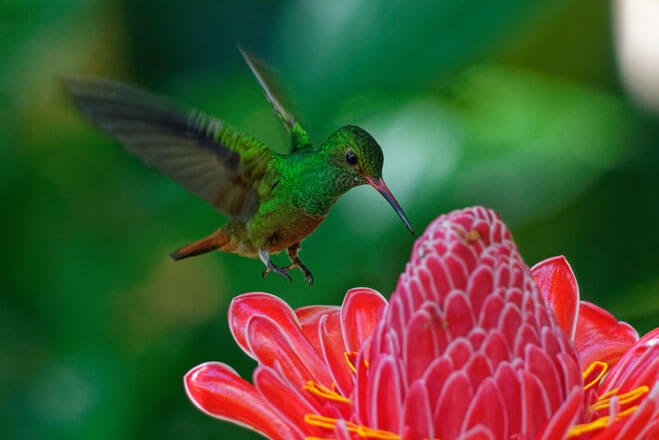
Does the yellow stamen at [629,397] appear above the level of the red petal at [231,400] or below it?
below

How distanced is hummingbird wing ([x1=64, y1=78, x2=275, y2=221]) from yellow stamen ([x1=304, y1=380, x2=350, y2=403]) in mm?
434

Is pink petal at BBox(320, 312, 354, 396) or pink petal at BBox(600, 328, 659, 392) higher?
pink petal at BBox(320, 312, 354, 396)

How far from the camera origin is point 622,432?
125 cm

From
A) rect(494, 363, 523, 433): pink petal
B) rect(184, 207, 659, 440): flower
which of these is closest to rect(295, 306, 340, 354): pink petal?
rect(184, 207, 659, 440): flower

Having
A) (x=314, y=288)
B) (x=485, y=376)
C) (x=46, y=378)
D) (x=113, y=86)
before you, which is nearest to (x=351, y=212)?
(x=314, y=288)

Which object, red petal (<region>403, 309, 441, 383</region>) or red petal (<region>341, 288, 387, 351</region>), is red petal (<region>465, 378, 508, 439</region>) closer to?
red petal (<region>403, 309, 441, 383</region>)

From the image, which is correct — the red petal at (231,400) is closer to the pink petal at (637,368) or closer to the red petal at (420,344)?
the red petal at (420,344)

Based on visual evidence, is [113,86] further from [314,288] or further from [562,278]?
[314,288]

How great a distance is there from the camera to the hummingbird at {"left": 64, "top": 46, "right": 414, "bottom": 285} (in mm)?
1622

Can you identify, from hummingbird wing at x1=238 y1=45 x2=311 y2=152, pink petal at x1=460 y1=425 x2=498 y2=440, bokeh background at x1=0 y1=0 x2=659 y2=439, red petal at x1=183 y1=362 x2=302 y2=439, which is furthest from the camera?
bokeh background at x1=0 y1=0 x2=659 y2=439

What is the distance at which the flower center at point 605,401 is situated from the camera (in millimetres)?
1282

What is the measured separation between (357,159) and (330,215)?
121 cm

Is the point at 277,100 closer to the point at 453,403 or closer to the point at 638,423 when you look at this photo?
the point at 453,403

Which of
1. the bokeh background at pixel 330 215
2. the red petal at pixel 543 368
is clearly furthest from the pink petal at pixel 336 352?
the bokeh background at pixel 330 215
